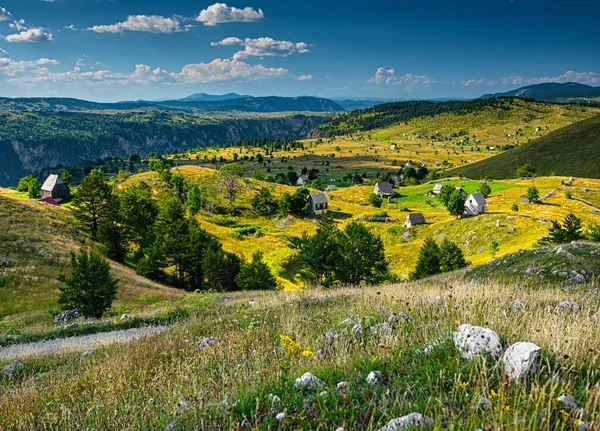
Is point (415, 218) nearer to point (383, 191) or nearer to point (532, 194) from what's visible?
point (532, 194)

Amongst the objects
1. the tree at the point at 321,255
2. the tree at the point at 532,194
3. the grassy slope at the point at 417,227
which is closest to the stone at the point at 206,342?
the tree at the point at 321,255

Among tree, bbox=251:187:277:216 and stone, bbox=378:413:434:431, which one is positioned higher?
stone, bbox=378:413:434:431

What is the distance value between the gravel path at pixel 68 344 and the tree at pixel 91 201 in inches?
1983

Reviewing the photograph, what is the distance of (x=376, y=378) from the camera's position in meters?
5.25

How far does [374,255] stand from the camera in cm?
4841

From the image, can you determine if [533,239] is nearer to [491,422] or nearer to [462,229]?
[462,229]

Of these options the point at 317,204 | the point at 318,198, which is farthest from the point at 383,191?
the point at 317,204

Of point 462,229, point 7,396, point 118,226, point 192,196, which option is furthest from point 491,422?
point 192,196

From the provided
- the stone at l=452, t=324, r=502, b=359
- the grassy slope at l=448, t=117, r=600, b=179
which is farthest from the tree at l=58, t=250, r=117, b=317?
the grassy slope at l=448, t=117, r=600, b=179

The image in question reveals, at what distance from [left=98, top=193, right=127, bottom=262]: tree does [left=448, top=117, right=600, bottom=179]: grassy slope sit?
172097 millimetres

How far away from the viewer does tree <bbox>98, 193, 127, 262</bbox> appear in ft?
194

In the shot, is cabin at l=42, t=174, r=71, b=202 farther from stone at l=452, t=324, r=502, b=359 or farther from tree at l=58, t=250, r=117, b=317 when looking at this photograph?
stone at l=452, t=324, r=502, b=359

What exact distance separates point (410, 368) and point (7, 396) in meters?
7.99

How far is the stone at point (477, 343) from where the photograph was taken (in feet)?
17.7
